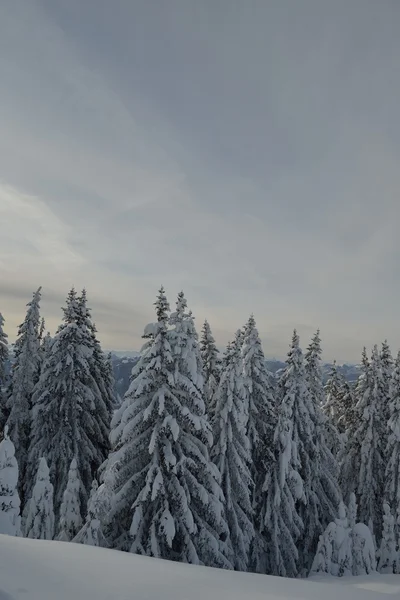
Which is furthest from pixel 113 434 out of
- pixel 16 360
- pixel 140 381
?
pixel 16 360

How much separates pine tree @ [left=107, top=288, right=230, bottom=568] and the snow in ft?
26.5

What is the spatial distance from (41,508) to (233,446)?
9.00m

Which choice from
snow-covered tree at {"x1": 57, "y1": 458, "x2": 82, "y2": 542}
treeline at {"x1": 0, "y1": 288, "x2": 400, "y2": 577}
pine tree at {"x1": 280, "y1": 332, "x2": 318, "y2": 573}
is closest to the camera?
treeline at {"x1": 0, "y1": 288, "x2": 400, "y2": 577}

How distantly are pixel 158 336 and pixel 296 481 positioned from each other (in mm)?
11967

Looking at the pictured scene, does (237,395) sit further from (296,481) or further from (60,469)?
(60,469)

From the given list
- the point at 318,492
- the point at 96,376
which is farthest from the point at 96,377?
the point at 318,492

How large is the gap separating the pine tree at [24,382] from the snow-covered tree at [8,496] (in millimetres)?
12440

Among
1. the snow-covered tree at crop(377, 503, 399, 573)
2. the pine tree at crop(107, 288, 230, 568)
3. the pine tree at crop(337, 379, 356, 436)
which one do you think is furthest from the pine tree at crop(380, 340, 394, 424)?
the pine tree at crop(107, 288, 230, 568)

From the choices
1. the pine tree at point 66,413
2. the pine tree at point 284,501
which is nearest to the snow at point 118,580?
the pine tree at point 284,501

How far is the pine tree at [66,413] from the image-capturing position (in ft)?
77.0

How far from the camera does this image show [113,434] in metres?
16.0

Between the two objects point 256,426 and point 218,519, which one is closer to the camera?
point 218,519

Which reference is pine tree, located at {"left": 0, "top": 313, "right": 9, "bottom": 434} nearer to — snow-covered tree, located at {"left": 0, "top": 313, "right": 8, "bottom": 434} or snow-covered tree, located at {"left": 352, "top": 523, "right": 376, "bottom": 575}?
snow-covered tree, located at {"left": 0, "top": 313, "right": 8, "bottom": 434}

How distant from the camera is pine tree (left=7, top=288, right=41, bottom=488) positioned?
1046 inches
